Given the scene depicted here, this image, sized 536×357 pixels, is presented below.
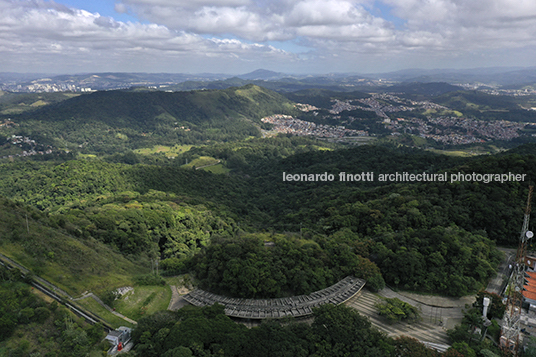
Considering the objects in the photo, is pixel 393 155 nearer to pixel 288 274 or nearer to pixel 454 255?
pixel 454 255

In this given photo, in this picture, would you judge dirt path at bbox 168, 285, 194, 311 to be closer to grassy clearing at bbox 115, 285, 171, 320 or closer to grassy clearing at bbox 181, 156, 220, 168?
grassy clearing at bbox 115, 285, 171, 320

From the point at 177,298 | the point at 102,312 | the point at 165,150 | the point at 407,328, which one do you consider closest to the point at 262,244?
the point at 177,298

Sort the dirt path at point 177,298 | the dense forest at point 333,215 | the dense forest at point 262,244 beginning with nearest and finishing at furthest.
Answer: the dense forest at point 262,244 → the dirt path at point 177,298 → the dense forest at point 333,215

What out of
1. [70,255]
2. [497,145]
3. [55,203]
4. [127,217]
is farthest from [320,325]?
[497,145]

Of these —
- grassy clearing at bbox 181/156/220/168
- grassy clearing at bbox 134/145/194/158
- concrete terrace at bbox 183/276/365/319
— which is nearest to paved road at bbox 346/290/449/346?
concrete terrace at bbox 183/276/365/319

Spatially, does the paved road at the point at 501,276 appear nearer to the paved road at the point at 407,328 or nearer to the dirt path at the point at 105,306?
the paved road at the point at 407,328

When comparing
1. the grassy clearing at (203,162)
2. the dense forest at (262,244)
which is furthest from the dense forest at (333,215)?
the grassy clearing at (203,162)
